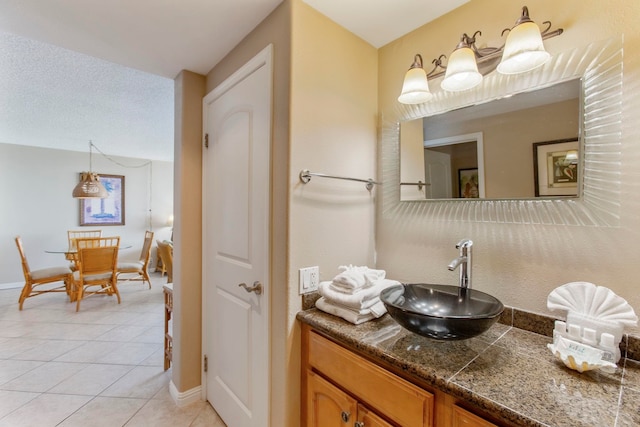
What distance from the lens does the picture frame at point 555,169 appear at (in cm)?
106

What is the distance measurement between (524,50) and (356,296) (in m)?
1.10

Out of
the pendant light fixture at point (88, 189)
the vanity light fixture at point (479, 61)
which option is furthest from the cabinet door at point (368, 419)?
the pendant light fixture at point (88, 189)

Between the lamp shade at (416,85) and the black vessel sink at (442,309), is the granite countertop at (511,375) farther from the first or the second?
the lamp shade at (416,85)

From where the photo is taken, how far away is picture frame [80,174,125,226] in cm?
Answer: 530

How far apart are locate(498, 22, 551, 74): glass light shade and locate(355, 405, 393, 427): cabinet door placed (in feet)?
4.52

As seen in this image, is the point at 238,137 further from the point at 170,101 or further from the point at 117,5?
the point at 170,101

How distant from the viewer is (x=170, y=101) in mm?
2934

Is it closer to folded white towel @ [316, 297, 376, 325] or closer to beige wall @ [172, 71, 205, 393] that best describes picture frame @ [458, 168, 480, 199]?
folded white towel @ [316, 297, 376, 325]

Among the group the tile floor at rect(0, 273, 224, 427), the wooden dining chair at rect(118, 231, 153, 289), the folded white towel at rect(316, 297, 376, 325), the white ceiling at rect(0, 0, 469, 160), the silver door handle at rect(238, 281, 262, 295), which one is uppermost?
the white ceiling at rect(0, 0, 469, 160)

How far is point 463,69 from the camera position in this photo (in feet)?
3.86

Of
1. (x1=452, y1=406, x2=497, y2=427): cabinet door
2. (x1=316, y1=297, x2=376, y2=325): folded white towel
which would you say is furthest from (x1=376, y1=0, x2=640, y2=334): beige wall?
(x1=452, y1=406, x2=497, y2=427): cabinet door

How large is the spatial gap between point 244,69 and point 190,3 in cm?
36

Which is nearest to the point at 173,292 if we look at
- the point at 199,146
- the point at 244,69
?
the point at 199,146

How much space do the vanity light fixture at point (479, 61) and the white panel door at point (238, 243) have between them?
0.71 metres
